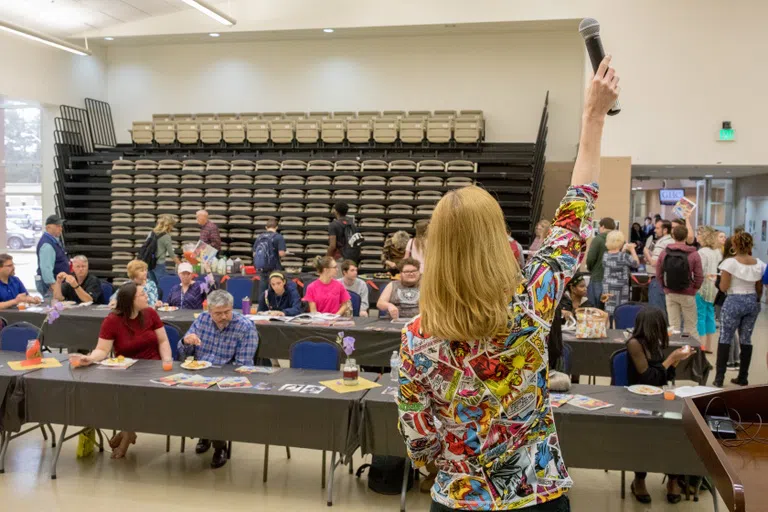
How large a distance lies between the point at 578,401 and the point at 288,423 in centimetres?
176

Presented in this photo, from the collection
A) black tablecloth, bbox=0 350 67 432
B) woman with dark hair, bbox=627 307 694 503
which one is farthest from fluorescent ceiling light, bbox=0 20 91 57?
woman with dark hair, bbox=627 307 694 503

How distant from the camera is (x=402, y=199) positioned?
12.5m

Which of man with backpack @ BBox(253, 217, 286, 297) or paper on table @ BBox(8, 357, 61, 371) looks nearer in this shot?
paper on table @ BBox(8, 357, 61, 371)

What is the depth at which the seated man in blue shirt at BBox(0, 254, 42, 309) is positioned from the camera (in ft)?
23.4

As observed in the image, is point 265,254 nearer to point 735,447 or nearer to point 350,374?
point 350,374

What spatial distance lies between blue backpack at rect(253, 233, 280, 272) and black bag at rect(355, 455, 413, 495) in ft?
19.6

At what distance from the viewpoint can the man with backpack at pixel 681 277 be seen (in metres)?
7.55

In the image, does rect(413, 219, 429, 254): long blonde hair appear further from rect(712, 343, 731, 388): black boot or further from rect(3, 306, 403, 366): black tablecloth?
rect(712, 343, 731, 388): black boot

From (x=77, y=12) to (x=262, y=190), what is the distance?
498cm

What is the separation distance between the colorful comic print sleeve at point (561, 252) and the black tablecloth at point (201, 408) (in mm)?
2913

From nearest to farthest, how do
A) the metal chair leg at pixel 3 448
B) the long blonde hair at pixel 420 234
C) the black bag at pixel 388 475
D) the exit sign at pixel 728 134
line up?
the black bag at pixel 388 475 → the metal chair leg at pixel 3 448 → the long blonde hair at pixel 420 234 → the exit sign at pixel 728 134

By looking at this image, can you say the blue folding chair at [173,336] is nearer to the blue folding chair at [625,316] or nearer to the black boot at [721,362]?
the blue folding chair at [625,316]

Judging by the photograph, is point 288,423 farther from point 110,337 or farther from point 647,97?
point 647,97

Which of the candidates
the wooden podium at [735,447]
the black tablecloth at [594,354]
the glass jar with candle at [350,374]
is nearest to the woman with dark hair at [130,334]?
the glass jar with candle at [350,374]
